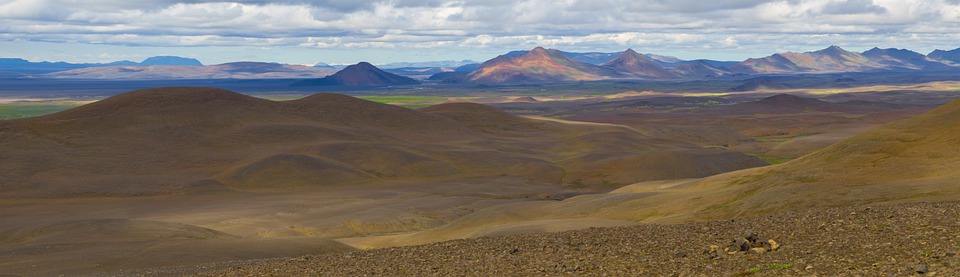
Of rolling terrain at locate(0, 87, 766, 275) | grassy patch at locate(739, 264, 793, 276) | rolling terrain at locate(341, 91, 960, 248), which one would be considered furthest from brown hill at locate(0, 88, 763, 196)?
grassy patch at locate(739, 264, 793, 276)

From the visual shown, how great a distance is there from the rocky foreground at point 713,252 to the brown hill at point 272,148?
56767mm

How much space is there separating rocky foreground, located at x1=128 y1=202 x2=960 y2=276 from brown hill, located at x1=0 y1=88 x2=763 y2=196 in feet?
186

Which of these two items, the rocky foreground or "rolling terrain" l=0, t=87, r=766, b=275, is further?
"rolling terrain" l=0, t=87, r=766, b=275

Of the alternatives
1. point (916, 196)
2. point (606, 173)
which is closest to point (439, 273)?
point (916, 196)

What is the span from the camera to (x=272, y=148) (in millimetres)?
95625

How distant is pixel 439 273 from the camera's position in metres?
20.5

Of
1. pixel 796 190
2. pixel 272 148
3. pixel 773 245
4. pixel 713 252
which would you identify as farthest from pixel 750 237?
pixel 272 148

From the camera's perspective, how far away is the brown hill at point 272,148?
80125 mm

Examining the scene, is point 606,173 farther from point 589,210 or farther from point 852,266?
point 852,266

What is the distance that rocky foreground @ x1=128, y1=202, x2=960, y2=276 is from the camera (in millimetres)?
16969

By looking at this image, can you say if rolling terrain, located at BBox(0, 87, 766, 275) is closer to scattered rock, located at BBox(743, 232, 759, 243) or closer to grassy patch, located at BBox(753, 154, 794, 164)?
grassy patch, located at BBox(753, 154, 794, 164)

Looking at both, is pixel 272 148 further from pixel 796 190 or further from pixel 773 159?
pixel 796 190

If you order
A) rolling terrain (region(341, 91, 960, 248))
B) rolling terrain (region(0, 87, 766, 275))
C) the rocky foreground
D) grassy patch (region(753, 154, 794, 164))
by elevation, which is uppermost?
the rocky foreground

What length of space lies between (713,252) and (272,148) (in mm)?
81022
